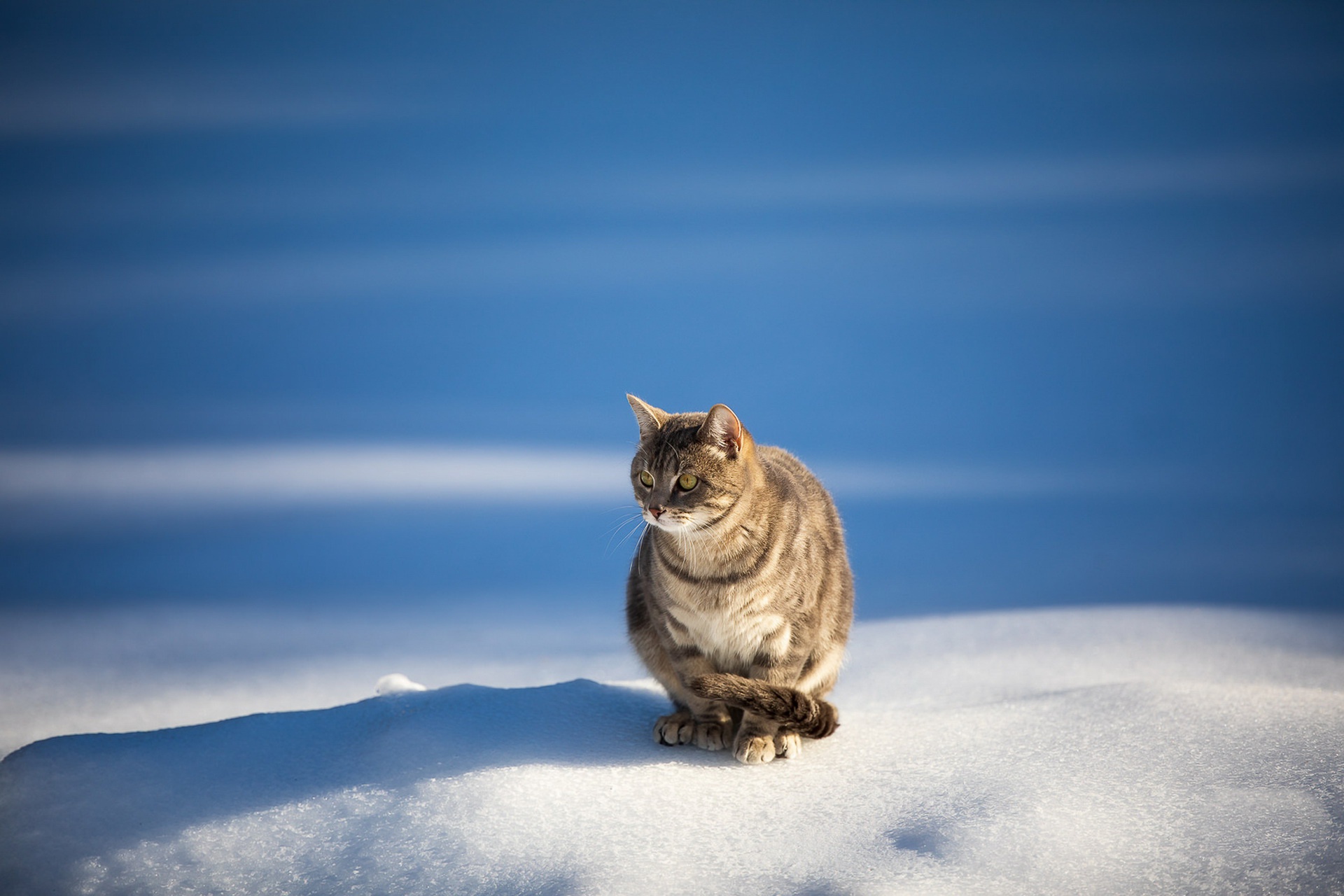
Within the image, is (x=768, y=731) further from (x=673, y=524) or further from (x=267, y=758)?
(x=267, y=758)

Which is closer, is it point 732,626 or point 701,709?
point 732,626

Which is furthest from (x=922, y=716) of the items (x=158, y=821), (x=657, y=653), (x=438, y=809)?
(x=158, y=821)

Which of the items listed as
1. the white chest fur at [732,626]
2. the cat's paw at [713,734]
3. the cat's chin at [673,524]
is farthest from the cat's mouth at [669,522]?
the cat's paw at [713,734]

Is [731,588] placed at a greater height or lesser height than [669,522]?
lesser

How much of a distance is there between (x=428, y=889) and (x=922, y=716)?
4.32 ft

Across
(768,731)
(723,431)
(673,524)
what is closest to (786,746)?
(768,731)

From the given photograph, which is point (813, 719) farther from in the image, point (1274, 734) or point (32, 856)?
point (32, 856)

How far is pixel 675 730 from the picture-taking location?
2375mm

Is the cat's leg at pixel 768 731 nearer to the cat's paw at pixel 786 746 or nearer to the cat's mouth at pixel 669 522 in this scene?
the cat's paw at pixel 786 746

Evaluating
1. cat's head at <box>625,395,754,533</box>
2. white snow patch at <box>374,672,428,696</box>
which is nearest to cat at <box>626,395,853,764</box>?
cat's head at <box>625,395,754,533</box>

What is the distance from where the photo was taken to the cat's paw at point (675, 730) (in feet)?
7.80

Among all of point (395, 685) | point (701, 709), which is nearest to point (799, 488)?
point (701, 709)

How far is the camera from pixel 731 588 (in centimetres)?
222

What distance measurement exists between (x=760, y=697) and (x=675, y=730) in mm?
293
